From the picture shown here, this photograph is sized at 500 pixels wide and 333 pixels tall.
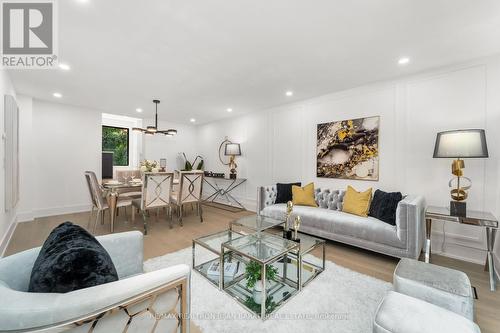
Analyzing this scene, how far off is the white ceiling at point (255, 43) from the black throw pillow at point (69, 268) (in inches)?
72.4

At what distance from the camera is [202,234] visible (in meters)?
3.36

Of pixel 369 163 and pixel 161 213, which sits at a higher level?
pixel 369 163

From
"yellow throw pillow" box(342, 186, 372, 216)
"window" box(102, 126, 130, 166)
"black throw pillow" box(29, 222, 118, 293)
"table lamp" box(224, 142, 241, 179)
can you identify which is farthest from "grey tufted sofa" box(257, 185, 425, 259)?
"window" box(102, 126, 130, 166)

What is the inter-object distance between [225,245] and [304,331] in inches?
34.5

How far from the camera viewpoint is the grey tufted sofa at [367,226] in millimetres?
2346

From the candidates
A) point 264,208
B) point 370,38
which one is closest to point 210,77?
point 370,38

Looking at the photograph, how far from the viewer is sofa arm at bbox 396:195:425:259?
7.59ft

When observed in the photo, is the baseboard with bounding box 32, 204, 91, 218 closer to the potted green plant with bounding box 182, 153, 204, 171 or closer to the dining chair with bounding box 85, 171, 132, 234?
the dining chair with bounding box 85, 171, 132, 234

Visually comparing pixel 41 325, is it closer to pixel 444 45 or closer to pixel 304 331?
pixel 304 331

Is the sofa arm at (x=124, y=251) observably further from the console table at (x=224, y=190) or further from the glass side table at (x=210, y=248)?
the console table at (x=224, y=190)

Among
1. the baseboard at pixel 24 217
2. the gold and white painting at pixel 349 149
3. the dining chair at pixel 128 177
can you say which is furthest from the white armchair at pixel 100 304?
the baseboard at pixel 24 217

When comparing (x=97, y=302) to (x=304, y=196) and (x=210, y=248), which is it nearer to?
(x=210, y=248)

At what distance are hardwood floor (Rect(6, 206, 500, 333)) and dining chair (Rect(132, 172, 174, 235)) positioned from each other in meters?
0.41

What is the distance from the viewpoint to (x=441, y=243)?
274cm
